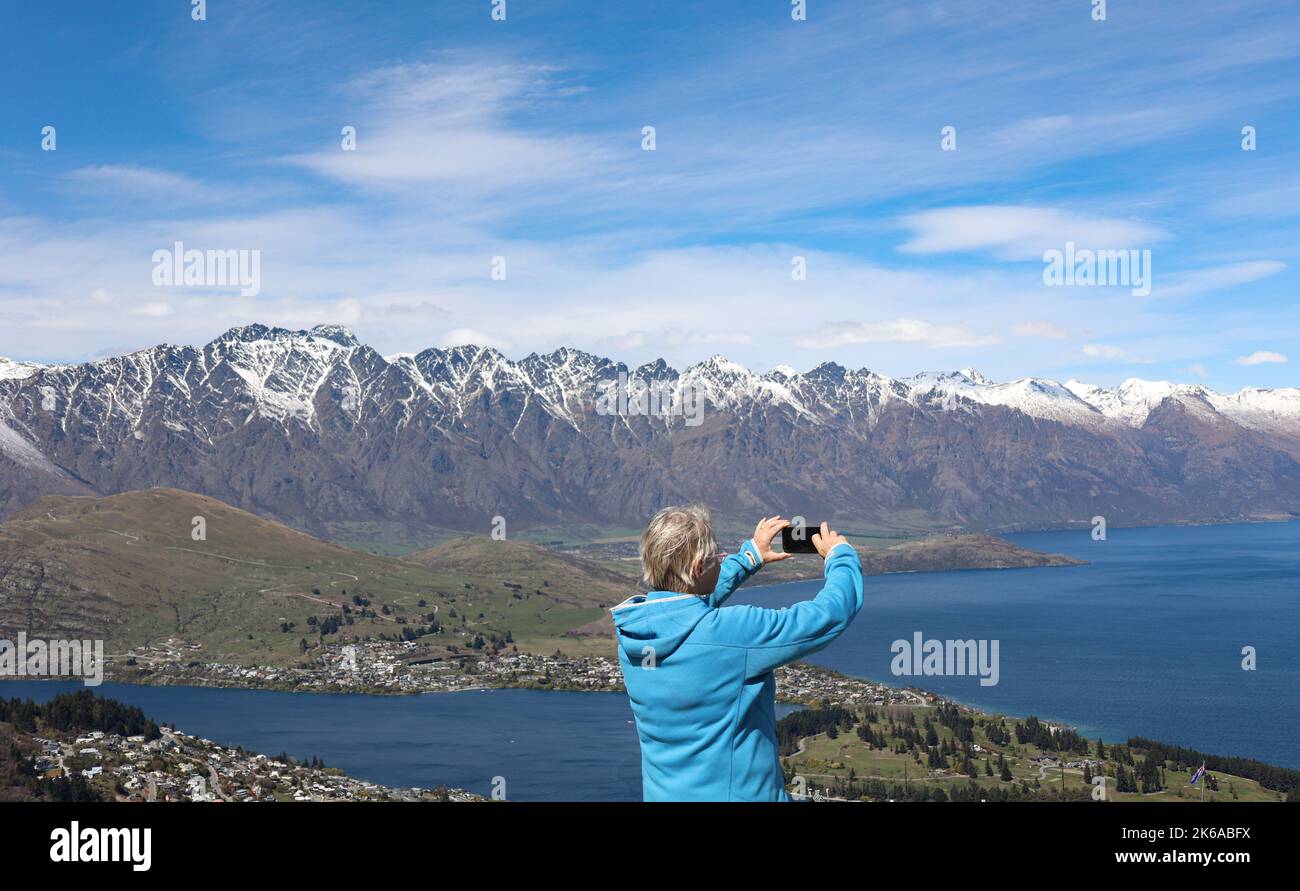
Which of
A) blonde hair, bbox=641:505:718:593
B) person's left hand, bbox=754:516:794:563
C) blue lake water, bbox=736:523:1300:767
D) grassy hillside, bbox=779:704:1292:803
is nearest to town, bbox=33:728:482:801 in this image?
grassy hillside, bbox=779:704:1292:803

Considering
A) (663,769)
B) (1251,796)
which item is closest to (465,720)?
(1251,796)

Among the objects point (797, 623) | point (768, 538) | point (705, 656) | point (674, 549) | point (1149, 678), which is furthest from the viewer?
point (1149, 678)

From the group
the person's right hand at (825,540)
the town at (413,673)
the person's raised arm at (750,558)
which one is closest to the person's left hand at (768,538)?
the person's raised arm at (750,558)

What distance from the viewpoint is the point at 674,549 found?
5434mm

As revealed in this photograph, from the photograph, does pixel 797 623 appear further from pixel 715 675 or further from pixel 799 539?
pixel 799 539

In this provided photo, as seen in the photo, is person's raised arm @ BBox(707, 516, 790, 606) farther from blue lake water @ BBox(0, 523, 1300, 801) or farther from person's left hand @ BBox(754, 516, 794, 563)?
blue lake water @ BBox(0, 523, 1300, 801)

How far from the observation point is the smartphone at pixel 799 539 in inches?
219

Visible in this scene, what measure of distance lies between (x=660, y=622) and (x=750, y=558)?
39.2 inches

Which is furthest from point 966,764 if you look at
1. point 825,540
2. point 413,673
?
point 413,673

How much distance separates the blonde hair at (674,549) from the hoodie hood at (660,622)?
0.58 ft

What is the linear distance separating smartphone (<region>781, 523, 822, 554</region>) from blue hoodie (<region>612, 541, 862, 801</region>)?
7.4 inches

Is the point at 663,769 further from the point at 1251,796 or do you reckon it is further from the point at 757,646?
the point at 1251,796
